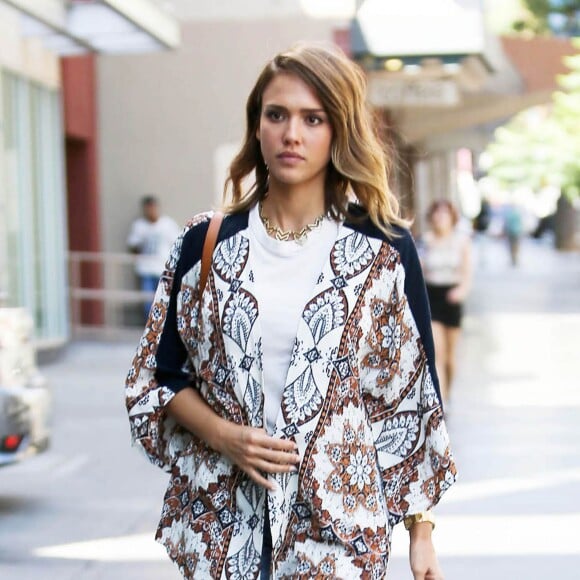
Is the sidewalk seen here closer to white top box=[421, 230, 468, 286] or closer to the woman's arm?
white top box=[421, 230, 468, 286]

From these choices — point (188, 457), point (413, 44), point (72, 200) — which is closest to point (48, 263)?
point (72, 200)

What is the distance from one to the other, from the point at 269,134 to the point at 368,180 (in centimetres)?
23

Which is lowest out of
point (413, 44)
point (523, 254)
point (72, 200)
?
point (523, 254)

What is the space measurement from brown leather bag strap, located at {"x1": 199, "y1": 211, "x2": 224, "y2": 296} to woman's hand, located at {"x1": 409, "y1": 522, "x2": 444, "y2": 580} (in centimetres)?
66

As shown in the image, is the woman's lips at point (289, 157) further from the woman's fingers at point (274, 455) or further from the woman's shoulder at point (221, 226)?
the woman's fingers at point (274, 455)

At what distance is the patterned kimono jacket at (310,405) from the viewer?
8.82 ft

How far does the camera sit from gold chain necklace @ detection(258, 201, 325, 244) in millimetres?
2840

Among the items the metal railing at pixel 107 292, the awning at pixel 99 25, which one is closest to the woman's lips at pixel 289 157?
the awning at pixel 99 25

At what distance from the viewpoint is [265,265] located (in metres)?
2.79

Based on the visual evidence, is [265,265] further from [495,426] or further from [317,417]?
[495,426]

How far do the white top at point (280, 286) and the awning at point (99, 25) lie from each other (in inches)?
396

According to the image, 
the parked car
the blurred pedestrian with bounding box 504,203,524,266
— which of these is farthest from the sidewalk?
the blurred pedestrian with bounding box 504,203,524,266

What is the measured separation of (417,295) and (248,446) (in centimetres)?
49

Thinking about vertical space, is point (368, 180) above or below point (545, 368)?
above
